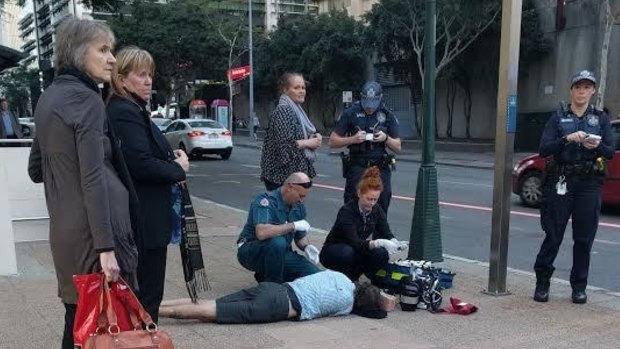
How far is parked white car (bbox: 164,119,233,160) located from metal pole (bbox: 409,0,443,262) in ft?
57.0

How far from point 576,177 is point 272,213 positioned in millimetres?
2492

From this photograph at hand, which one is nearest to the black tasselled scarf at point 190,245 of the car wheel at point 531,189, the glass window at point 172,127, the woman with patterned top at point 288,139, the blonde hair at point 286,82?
the woman with patterned top at point 288,139

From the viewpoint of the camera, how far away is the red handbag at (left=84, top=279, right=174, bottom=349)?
8.41ft

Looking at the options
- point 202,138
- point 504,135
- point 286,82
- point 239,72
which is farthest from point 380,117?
point 239,72

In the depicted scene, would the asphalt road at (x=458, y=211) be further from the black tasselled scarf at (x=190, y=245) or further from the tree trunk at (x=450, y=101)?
the tree trunk at (x=450, y=101)

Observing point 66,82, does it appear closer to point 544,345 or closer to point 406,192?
point 544,345

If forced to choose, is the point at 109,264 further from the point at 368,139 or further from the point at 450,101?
the point at 450,101

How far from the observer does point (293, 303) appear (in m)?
4.79

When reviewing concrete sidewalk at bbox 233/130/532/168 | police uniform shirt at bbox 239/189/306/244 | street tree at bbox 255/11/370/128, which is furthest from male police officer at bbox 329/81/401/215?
street tree at bbox 255/11/370/128

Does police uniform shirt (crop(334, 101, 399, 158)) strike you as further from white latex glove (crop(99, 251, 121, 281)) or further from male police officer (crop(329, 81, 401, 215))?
white latex glove (crop(99, 251, 121, 281))

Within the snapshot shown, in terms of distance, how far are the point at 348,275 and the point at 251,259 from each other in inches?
33.5

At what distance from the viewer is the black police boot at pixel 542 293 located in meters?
5.47

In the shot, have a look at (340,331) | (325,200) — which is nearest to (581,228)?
(340,331)

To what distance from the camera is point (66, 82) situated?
276 centimetres
